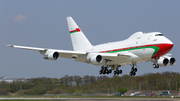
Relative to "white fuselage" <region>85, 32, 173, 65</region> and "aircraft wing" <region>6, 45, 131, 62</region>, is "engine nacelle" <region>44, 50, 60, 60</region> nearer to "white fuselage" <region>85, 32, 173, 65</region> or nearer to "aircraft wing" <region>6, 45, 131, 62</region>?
"aircraft wing" <region>6, 45, 131, 62</region>

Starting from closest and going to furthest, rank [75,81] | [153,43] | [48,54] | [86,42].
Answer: [153,43] → [48,54] → [86,42] → [75,81]

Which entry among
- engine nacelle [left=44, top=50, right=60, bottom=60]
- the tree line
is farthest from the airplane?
the tree line

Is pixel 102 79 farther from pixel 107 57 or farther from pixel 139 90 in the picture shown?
pixel 107 57

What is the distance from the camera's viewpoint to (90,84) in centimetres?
6800

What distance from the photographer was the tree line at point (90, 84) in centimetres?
6719

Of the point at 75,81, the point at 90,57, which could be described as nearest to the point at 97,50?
the point at 90,57

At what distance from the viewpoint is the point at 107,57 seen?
4494cm

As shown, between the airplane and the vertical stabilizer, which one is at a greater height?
the vertical stabilizer

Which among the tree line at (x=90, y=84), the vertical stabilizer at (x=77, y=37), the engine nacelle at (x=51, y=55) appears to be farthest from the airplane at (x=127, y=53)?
the tree line at (x=90, y=84)

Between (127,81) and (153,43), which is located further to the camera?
(127,81)

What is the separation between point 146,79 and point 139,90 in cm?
350

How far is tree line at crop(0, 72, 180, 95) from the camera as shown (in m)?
67.2

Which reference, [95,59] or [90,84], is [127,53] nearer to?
[95,59]

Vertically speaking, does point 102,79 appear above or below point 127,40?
below
